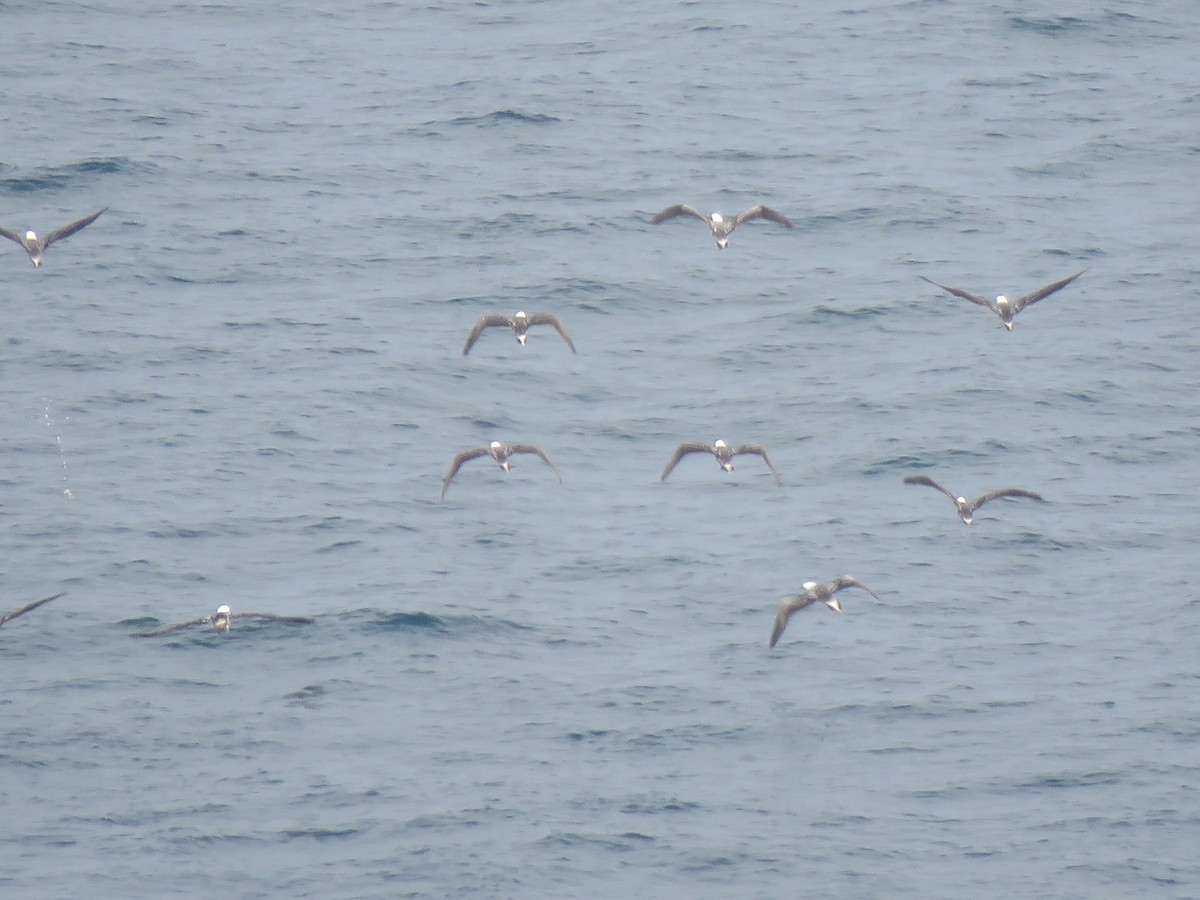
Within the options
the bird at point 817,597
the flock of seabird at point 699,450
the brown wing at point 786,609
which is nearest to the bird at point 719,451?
the flock of seabird at point 699,450

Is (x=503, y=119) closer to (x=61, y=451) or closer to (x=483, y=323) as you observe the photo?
(x=61, y=451)

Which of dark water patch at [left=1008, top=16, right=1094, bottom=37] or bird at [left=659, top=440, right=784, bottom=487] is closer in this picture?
bird at [left=659, top=440, right=784, bottom=487]

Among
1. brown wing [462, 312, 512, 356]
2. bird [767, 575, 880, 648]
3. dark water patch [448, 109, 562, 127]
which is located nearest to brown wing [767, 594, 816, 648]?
bird [767, 575, 880, 648]

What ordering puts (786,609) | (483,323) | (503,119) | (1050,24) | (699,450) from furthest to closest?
(1050,24) → (503,119) → (699,450) → (483,323) → (786,609)

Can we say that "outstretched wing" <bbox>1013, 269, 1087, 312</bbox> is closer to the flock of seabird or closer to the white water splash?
the flock of seabird

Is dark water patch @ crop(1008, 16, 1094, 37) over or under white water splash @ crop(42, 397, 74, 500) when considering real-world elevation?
over

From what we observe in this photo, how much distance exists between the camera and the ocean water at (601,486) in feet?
119

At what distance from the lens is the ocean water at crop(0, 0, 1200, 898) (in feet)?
119

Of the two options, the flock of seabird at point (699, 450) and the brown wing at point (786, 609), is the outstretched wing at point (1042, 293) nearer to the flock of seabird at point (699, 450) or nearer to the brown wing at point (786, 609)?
the flock of seabird at point (699, 450)

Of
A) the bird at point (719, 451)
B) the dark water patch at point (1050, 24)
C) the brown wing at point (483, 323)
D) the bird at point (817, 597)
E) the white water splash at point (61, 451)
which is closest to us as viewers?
the bird at point (817, 597)

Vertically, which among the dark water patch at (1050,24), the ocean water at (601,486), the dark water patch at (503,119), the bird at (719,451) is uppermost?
the bird at (719,451)

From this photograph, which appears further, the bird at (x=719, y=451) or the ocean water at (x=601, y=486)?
the bird at (x=719, y=451)

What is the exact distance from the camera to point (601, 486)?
4519cm

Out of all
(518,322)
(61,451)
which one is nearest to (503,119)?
(61,451)
